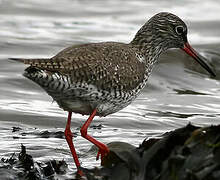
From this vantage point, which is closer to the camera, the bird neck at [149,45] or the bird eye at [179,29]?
the bird neck at [149,45]

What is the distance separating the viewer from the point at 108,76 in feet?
21.9

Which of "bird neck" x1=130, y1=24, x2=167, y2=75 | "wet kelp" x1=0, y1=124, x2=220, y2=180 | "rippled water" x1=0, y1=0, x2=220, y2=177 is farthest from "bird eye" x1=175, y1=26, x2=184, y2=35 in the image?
"wet kelp" x1=0, y1=124, x2=220, y2=180

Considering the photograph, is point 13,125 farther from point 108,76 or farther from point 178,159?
point 178,159

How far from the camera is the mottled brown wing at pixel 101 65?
6348mm

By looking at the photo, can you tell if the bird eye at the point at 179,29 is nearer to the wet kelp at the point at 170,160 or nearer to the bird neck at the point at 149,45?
the bird neck at the point at 149,45

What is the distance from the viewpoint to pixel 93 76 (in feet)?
21.4

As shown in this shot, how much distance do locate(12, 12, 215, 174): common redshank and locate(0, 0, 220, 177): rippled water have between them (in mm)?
629

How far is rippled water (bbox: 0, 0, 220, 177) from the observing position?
8.18 m

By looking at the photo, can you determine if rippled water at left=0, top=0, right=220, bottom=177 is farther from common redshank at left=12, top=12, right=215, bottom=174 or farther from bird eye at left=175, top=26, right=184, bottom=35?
bird eye at left=175, top=26, right=184, bottom=35

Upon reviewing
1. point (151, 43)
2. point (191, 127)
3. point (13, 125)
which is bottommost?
point (13, 125)

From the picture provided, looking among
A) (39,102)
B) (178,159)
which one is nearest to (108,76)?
(178,159)

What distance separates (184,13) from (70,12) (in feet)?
8.22

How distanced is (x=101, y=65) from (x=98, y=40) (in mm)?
6158

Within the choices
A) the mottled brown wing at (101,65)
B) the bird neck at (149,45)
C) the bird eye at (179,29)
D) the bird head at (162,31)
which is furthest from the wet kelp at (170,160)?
the bird eye at (179,29)
